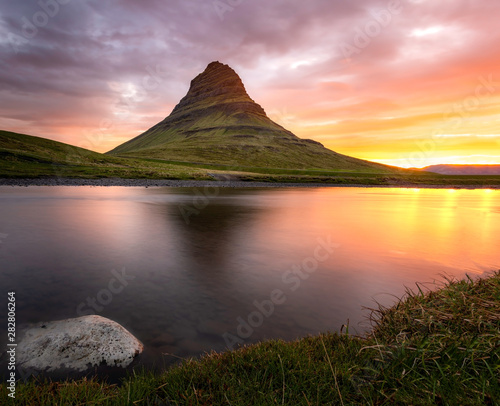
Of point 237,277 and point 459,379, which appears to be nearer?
point 459,379

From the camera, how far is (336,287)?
12117mm

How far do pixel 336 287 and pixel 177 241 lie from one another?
1208 centimetres

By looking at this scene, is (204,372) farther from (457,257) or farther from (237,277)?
(457,257)

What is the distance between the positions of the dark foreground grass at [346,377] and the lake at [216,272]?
5.79 ft

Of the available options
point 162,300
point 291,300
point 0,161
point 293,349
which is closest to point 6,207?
point 162,300

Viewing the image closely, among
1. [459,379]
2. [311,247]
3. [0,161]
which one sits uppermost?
[0,161]
